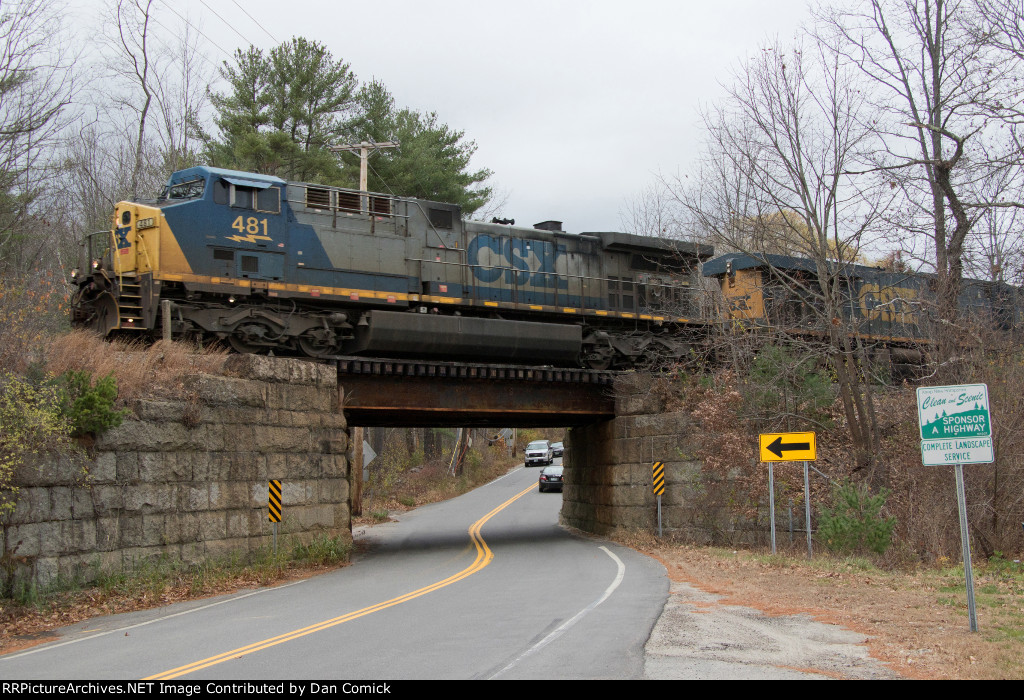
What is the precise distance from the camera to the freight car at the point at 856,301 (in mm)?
21172

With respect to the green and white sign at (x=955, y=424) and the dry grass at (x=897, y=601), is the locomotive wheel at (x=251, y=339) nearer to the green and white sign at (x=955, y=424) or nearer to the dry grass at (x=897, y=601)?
the dry grass at (x=897, y=601)

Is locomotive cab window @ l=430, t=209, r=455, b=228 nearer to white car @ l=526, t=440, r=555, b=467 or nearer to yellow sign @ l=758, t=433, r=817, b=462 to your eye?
yellow sign @ l=758, t=433, r=817, b=462

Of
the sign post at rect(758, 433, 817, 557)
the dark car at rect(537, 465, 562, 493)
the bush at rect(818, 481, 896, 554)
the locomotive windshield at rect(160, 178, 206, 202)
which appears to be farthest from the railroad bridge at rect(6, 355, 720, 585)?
the dark car at rect(537, 465, 562, 493)

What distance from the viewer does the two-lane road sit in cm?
746

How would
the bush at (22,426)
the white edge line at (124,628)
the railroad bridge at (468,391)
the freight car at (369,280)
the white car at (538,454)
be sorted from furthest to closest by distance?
the white car at (538,454)
the railroad bridge at (468,391)
the freight car at (369,280)
the bush at (22,426)
the white edge line at (124,628)

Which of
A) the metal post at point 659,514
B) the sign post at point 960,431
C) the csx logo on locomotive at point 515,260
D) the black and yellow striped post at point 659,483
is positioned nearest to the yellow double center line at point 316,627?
the metal post at point 659,514

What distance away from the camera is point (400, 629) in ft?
31.4

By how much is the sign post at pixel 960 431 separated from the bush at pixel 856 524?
771cm

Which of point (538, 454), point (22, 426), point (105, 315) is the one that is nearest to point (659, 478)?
point (105, 315)

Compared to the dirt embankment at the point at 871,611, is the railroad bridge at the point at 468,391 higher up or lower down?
higher up

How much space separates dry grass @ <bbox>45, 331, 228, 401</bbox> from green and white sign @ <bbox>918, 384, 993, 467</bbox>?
1294 cm

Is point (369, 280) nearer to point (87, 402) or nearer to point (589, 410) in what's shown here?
point (589, 410)

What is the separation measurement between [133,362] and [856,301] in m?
17.2
